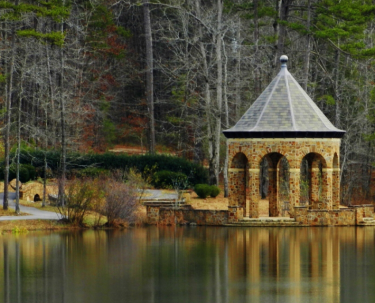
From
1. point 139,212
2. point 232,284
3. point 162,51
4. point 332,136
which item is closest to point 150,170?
point 139,212

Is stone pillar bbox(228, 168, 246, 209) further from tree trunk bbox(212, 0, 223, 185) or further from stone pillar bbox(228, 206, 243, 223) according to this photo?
tree trunk bbox(212, 0, 223, 185)

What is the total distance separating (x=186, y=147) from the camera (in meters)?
58.2

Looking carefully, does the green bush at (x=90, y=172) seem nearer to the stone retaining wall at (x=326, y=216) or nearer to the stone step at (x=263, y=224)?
the stone step at (x=263, y=224)

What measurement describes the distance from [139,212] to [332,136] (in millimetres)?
8025

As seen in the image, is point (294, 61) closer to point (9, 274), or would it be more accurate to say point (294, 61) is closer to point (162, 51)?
point (162, 51)

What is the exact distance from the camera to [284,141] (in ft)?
111

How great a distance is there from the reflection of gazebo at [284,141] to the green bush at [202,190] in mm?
6628

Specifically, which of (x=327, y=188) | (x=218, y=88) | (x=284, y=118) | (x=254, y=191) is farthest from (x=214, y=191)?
(x=284, y=118)

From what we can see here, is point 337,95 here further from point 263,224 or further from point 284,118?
point 263,224

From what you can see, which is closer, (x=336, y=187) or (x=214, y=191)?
(x=336, y=187)

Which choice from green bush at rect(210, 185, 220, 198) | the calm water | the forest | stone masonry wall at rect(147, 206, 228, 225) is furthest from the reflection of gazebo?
the forest

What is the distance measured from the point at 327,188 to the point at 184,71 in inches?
920

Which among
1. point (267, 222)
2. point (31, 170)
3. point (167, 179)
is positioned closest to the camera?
point (267, 222)

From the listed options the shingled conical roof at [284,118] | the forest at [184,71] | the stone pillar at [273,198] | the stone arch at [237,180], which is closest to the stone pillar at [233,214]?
the stone arch at [237,180]
